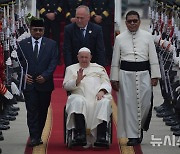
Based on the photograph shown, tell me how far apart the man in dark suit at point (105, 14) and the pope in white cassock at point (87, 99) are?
25.3 feet

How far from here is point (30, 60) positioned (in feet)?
48.4

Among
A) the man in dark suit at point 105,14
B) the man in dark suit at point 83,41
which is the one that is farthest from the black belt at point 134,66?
the man in dark suit at point 105,14

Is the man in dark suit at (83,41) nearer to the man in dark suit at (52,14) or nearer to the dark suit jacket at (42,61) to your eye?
the dark suit jacket at (42,61)

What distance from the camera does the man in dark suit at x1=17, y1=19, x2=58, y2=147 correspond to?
1467cm

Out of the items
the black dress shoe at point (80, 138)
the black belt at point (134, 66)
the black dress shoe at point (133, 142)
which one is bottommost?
the black dress shoe at point (133, 142)

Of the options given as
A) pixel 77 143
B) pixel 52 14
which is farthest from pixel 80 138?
pixel 52 14

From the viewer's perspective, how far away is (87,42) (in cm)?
1544

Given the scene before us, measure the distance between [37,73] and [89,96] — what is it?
0.76 m

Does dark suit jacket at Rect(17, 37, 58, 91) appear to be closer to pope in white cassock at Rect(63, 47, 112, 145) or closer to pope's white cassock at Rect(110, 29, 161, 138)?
pope in white cassock at Rect(63, 47, 112, 145)

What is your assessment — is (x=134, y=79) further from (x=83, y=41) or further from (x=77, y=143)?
(x=77, y=143)

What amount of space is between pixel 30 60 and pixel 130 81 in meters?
1.37

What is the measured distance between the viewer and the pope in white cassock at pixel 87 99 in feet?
47.1

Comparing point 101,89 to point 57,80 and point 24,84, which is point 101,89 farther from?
point 57,80

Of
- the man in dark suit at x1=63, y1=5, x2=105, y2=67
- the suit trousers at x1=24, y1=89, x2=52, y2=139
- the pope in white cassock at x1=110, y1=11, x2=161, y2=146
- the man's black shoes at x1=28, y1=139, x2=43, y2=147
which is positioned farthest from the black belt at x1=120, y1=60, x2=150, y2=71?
the man's black shoes at x1=28, y1=139, x2=43, y2=147
